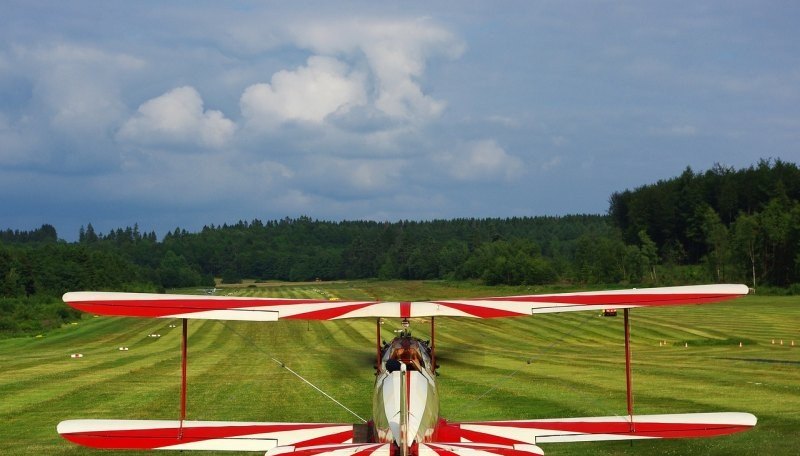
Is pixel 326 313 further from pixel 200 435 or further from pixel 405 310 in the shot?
pixel 200 435

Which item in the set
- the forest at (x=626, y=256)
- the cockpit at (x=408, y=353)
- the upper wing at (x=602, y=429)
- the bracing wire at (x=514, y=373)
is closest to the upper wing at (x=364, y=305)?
the cockpit at (x=408, y=353)

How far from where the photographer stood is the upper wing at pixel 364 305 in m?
8.18

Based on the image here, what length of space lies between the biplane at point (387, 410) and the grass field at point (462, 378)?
3.09 meters

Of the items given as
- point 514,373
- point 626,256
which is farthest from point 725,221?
point 514,373

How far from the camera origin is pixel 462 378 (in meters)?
23.2

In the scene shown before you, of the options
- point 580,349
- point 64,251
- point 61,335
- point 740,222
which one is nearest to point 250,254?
point 64,251

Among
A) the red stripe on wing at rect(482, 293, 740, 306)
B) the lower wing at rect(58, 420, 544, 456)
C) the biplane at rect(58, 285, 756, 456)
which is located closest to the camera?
the biplane at rect(58, 285, 756, 456)

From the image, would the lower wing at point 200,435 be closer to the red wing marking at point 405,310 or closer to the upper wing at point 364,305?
the upper wing at point 364,305

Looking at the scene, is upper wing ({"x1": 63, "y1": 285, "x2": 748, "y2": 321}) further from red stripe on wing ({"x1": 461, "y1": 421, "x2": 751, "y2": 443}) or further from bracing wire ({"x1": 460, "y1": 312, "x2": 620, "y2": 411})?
bracing wire ({"x1": 460, "y1": 312, "x2": 620, "y2": 411})

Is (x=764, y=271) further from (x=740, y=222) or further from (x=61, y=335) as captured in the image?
(x=61, y=335)

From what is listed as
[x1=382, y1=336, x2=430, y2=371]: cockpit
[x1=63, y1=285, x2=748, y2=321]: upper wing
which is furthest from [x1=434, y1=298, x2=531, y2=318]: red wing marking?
[x1=382, y1=336, x2=430, y2=371]: cockpit

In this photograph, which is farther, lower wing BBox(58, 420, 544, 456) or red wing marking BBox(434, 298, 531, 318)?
lower wing BBox(58, 420, 544, 456)

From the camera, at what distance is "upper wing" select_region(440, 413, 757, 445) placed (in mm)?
8625

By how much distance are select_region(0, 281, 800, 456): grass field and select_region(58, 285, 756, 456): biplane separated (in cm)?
309
